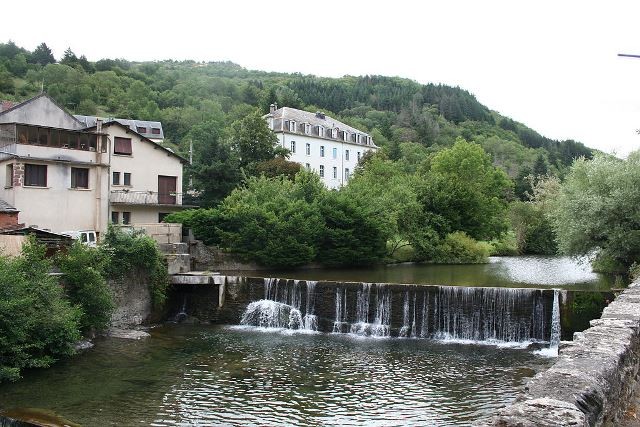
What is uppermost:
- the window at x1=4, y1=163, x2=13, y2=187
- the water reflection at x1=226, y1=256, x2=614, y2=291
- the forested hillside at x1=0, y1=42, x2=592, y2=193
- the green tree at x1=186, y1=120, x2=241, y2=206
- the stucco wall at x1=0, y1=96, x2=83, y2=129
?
the forested hillside at x1=0, y1=42, x2=592, y2=193

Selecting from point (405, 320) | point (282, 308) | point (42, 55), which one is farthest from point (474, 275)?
point (42, 55)

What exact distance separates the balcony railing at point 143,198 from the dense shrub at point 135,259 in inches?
492

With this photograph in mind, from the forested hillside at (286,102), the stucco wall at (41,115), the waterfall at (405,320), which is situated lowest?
the waterfall at (405,320)

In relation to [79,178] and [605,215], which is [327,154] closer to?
[79,178]

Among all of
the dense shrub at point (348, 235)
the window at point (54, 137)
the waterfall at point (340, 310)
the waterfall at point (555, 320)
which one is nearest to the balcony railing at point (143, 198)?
the window at point (54, 137)

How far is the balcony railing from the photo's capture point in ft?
124

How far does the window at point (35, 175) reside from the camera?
2997 cm

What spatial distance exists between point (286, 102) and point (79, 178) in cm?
5887

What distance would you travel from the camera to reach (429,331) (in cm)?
2356

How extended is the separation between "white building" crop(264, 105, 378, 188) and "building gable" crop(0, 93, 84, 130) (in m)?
30.1

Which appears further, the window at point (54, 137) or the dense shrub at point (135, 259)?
the window at point (54, 137)

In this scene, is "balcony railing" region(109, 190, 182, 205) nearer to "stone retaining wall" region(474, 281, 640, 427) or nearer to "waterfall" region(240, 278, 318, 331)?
"waterfall" region(240, 278, 318, 331)

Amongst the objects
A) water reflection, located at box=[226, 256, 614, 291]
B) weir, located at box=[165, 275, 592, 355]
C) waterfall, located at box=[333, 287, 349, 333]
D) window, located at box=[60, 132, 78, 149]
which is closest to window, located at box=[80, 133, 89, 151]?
window, located at box=[60, 132, 78, 149]

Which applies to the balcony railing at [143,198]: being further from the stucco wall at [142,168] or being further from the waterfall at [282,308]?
the waterfall at [282,308]
